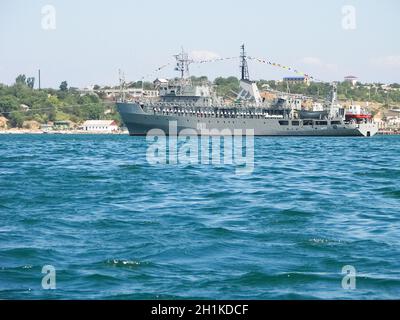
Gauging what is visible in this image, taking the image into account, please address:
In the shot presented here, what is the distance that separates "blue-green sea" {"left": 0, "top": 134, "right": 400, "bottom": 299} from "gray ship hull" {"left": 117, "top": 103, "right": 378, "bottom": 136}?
245ft

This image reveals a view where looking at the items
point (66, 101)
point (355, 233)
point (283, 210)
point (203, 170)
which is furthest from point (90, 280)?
point (66, 101)

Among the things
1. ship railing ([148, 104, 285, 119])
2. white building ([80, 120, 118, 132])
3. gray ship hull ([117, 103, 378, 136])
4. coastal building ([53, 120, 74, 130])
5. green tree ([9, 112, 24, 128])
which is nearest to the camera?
gray ship hull ([117, 103, 378, 136])

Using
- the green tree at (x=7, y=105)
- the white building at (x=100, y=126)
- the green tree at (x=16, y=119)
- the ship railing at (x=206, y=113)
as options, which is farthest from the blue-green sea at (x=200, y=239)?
the green tree at (x=7, y=105)

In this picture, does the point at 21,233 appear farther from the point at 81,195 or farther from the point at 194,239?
the point at 81,195

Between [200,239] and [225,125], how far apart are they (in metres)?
89.3

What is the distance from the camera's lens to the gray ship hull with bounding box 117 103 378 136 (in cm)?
9831

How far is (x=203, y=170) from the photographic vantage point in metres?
29.9

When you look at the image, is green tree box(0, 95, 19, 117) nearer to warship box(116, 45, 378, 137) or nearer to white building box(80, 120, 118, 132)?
white building box(80, 120, 118, 132)

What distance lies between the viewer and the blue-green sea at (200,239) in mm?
9773

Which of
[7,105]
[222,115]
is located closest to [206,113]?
[222,115]

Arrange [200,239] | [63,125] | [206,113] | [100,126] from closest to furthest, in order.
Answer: [200,239], [206,113], [100,126], [63,125]

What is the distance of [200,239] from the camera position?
12.9m

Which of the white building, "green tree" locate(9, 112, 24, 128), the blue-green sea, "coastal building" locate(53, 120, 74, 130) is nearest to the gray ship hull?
the white building

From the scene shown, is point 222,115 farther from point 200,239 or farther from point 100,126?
point 200,239
